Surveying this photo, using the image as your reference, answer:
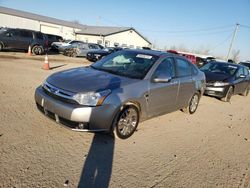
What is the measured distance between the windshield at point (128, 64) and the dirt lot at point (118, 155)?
1269 millimetres

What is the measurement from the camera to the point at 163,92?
16.8ft

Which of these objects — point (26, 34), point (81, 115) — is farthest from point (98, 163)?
point (26, 34)

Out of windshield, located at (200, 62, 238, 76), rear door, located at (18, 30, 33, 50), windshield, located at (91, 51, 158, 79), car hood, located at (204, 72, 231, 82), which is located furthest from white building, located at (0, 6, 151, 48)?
windshield, located at (91, 51, 158, 79)

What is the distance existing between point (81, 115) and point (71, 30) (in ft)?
159

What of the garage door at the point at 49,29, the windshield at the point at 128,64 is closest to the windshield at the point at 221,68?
the windshield at the point at 128,64

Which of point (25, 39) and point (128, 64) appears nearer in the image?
point (128, 64)

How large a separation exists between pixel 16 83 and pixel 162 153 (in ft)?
19.4

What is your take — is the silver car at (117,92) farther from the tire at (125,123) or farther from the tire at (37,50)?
the tire at (37,50)

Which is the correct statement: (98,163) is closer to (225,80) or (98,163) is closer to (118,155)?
(118,155)

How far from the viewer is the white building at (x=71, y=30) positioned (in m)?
41.0

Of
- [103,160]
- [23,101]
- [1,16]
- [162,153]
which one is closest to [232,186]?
[162,153]

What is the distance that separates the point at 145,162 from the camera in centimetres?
375

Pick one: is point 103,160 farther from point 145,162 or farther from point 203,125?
point 203,125

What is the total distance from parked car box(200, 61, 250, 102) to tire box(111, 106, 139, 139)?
5882 millimetres
